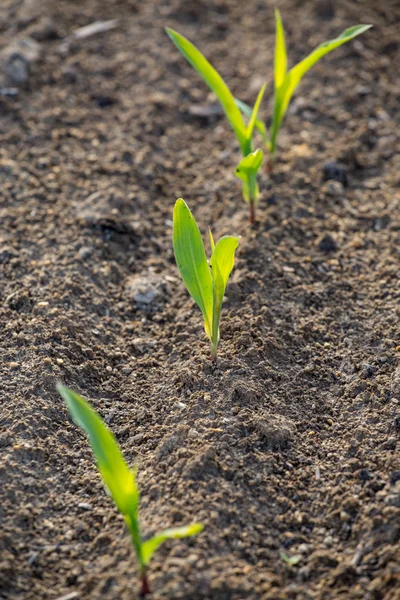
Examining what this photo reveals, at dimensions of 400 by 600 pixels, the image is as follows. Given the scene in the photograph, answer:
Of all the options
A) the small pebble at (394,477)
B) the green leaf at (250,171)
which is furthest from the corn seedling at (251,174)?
the small pebble at (394,477)

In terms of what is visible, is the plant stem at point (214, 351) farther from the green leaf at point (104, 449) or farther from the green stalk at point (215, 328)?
the green leaf at point (104, 449)

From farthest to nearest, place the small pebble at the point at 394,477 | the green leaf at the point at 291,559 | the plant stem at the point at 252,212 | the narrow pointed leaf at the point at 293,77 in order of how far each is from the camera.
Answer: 1. the plant stem at the point at 252,212
2. the narrow pointed leaf at the point at 293,77
3. the small pebble at the point at 394,477
4. the green leaf at the point at 291,559

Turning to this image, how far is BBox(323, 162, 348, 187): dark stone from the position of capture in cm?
292

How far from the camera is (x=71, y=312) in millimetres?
2359

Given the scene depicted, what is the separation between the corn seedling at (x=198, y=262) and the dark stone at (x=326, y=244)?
76 centimetres

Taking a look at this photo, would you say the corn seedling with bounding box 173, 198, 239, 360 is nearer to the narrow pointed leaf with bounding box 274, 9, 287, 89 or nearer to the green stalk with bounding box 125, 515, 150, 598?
the green stalk with bounding box 125, 515, 150, 598

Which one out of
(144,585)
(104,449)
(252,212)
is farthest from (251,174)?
(144,585)

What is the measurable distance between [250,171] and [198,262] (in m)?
0.56

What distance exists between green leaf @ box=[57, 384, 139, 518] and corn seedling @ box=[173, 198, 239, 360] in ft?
1.96

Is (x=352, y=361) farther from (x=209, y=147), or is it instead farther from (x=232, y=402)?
(x=209, y=147)

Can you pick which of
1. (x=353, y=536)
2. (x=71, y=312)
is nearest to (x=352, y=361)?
(x=353, y=536)

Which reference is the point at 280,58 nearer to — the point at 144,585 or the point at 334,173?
the point at 334,173

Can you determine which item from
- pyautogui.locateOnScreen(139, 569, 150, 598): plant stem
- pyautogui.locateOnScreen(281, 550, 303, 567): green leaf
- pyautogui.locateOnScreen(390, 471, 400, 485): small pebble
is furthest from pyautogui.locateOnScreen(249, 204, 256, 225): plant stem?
pyautogui.locateOnScreen(139, 569, 150, 598): plant stem

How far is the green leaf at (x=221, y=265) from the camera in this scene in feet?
6.19
